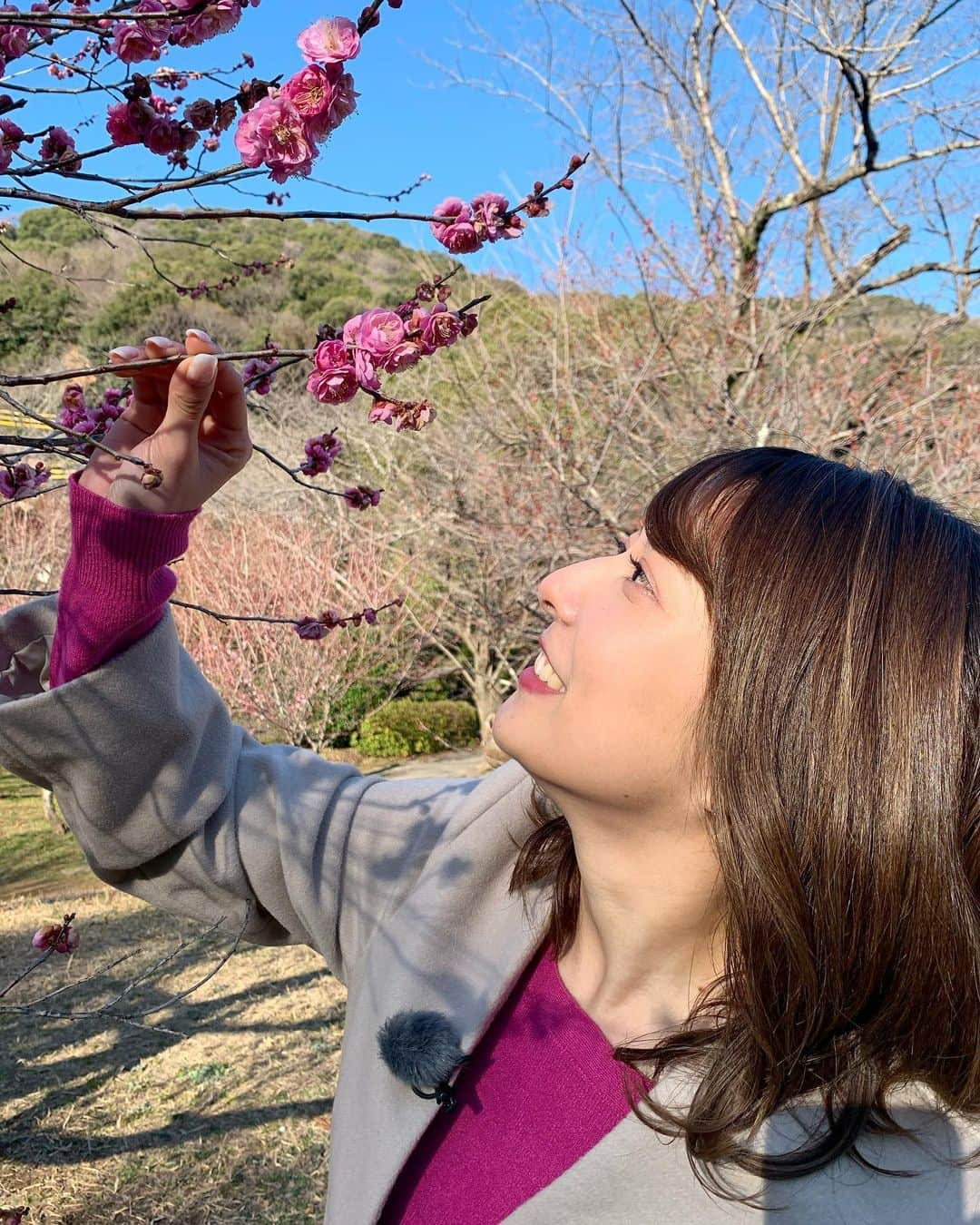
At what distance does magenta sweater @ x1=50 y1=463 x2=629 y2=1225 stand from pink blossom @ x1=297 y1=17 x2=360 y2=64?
52cm

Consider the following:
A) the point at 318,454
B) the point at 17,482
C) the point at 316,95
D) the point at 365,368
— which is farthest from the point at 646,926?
the point at 17,482

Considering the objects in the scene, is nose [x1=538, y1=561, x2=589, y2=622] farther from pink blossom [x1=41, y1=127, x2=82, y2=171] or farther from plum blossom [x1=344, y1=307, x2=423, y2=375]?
pink blossom [x1=41, y1=127, x2=82, y2=171]

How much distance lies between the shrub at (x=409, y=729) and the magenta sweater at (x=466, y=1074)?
9413 millimetres

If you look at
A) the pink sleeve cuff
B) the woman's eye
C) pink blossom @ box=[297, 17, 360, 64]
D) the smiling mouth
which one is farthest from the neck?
pink blossom @ box=[297, 17, 360, 64]

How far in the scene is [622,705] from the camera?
1.12 m

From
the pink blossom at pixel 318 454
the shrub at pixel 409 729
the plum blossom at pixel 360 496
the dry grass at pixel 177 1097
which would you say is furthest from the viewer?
the shrub at pixel 409 729

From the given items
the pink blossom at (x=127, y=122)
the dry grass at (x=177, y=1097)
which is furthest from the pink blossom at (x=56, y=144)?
the dry grass at (x=177, y=1097)

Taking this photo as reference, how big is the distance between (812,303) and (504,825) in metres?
4.76

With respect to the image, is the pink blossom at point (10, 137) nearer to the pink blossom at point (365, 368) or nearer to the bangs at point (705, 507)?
the pink blossom at point (365, 368)

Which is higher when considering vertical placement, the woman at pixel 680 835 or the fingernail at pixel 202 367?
the fingernail at pixel 202 367

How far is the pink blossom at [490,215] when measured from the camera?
1.03 m

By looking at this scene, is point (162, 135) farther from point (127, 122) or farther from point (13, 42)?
point (13, 42)

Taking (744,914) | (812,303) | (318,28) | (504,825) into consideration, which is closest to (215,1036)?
(504,825)

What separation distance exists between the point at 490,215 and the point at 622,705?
0.55 m
